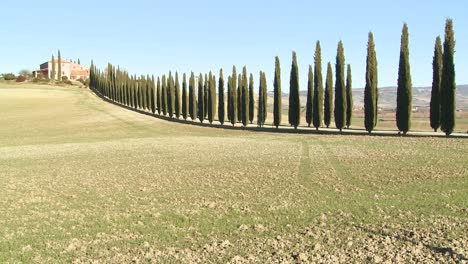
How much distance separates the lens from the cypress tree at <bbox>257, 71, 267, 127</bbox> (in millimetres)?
48737

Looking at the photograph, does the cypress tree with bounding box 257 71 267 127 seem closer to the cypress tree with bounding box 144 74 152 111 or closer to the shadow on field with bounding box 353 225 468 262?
the cypress tree with bounding box 144 74 152 111

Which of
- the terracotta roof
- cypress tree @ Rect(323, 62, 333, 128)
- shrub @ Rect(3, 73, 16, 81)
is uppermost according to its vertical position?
the terracotta roof

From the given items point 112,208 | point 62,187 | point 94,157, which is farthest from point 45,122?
point 112,208

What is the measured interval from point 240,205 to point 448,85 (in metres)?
26.7

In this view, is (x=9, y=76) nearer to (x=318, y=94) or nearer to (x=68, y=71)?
(x=68, y=71)

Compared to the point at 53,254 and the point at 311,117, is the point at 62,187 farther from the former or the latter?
the point at 311,117

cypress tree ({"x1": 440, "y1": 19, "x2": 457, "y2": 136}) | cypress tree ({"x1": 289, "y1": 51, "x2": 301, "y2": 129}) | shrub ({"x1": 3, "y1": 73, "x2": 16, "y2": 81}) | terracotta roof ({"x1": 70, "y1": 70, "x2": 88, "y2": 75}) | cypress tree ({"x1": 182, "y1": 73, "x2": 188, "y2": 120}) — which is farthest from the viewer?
terracotta roof ({"x1": 70, "y1": 70, "x2": 88, "y2": 75})

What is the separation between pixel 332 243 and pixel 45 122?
4885 centimetres

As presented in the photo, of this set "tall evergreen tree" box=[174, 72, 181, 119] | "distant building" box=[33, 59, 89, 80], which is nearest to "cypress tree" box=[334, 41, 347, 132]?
"tall evergreen tree" box=[174, 72, 181, 119]

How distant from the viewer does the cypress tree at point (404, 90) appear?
116 feet

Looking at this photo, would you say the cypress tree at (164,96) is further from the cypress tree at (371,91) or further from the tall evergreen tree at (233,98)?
the cypress tree at (371,91)

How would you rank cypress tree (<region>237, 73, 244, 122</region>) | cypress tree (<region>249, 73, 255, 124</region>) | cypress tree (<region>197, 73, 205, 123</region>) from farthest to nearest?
1. cypress tree (<region>197, 73, 205, 123</region>)
2. cypress tree (<region>237, 73, 244, 122</region>)
3. cypress tree (<region>249, 73, 255, 124</region>)

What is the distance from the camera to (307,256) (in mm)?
7691

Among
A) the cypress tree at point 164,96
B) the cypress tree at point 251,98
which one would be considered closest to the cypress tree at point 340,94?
the cypress tree at point 251,98
